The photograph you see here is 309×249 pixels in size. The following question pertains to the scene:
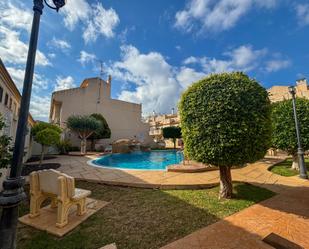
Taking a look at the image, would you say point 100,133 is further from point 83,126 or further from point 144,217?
point 144,217

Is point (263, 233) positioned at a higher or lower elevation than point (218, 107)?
lower

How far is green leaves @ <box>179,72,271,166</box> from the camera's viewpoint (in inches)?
162

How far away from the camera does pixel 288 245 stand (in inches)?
102

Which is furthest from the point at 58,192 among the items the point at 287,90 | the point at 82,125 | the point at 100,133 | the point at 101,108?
the point at 287,90

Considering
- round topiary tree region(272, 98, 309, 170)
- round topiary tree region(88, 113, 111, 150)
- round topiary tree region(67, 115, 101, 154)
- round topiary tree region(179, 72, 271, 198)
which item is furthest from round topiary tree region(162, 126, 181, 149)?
round topiary tree region(179, 72, 271, 198)

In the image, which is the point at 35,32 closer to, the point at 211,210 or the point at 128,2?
the point at 211,210

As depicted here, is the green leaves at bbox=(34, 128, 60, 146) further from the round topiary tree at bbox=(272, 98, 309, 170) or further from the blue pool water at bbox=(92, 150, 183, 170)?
the round topiary tree at bbox=(272, 98, 309, 170)

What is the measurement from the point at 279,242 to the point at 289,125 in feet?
26.0

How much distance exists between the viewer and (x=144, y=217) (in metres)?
3.56

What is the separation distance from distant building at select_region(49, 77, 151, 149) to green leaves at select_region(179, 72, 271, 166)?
19579 millimetres

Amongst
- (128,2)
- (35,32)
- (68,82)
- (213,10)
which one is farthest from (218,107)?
(68,82)

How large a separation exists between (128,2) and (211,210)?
7980 millimetres

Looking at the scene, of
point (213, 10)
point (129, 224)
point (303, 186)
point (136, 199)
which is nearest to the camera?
point (129, 224)

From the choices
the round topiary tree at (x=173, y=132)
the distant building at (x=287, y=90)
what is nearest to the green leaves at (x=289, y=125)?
the round topiary tree at (x=173, y=132)
